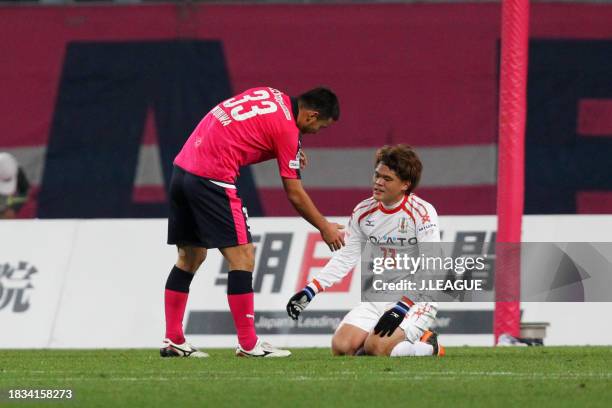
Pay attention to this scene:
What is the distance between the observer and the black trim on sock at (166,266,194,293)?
28.8 ft

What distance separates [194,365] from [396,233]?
1.72m

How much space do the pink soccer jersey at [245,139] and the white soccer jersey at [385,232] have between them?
797 mm

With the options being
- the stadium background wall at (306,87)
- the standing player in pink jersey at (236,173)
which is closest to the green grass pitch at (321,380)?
the standing player in pink jersey at (236,173)

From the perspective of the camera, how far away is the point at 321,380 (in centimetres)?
700

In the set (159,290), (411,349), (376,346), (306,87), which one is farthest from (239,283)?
(306,87)

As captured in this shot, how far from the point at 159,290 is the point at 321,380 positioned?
4.77 meters

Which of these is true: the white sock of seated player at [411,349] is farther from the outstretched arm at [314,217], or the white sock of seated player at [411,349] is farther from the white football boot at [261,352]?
the outstretched arm at [314,217]

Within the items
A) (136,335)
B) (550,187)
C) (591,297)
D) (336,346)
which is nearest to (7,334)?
(136,335)

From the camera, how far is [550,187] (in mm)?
14688

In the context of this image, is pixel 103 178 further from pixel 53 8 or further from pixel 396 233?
pixel 396 233

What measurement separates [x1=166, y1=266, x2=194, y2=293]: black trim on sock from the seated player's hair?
1438 mm

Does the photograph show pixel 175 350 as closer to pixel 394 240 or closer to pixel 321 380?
pixel 394 240

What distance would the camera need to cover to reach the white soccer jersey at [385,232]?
8789 mm

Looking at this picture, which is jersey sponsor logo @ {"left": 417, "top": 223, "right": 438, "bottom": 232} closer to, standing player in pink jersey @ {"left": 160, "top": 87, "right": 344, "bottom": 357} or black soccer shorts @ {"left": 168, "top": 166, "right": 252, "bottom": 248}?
standing player in pink jersey @ {"left": 160, "top": 87, "right": 344, "bottom": 357}
